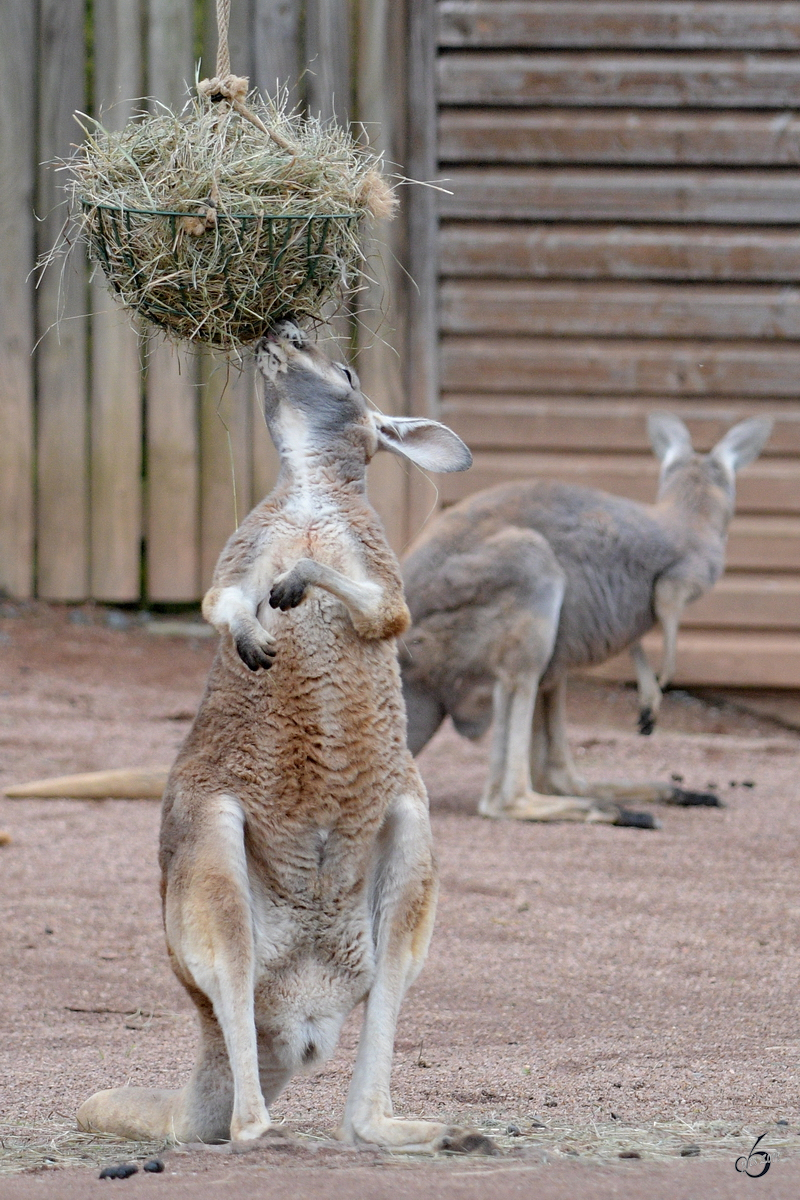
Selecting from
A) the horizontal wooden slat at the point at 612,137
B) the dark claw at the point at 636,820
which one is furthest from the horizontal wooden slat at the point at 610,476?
the dark claw at the point at 636,820

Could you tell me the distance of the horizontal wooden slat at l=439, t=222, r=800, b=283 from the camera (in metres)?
8.67

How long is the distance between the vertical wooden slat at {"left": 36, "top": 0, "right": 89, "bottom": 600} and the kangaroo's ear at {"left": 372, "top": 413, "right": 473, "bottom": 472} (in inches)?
214

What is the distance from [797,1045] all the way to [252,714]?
169 cm

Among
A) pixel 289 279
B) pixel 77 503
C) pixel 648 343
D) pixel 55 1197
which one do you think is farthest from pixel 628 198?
pixel 55 1197

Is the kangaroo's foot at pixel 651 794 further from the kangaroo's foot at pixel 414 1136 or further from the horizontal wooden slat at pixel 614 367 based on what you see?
the kangaroo's foot at pixel 414 1136

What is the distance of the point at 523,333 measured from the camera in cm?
877

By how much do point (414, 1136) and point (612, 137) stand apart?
23.2 ft

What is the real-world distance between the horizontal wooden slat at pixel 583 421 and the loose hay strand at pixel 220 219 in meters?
5.39

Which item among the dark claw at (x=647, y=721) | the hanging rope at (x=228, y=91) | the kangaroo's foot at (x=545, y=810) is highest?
the hanging rope at (x=228, y=91)


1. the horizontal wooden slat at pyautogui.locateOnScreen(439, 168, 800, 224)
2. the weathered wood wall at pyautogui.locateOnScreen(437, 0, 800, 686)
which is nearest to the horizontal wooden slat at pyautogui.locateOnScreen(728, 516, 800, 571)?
the weathered wood wall at pyautogui.locateOnScreen(437, 0, 800, 686)

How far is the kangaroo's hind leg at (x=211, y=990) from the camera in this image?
2746 millimetres

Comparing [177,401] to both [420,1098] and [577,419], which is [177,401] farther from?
[420,1098]

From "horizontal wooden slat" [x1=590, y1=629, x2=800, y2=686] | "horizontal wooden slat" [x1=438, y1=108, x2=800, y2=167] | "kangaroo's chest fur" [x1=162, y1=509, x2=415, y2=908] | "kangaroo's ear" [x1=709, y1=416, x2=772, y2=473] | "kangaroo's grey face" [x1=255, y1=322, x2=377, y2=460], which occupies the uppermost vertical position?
"horizontal wooden slat" [x1=438, y1=108, x2=800, y2=167]

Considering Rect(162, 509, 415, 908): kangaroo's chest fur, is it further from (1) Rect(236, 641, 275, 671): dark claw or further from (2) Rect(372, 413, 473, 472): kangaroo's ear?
(2) Rect(372, 413, 473, 472): kangaroo's ear
